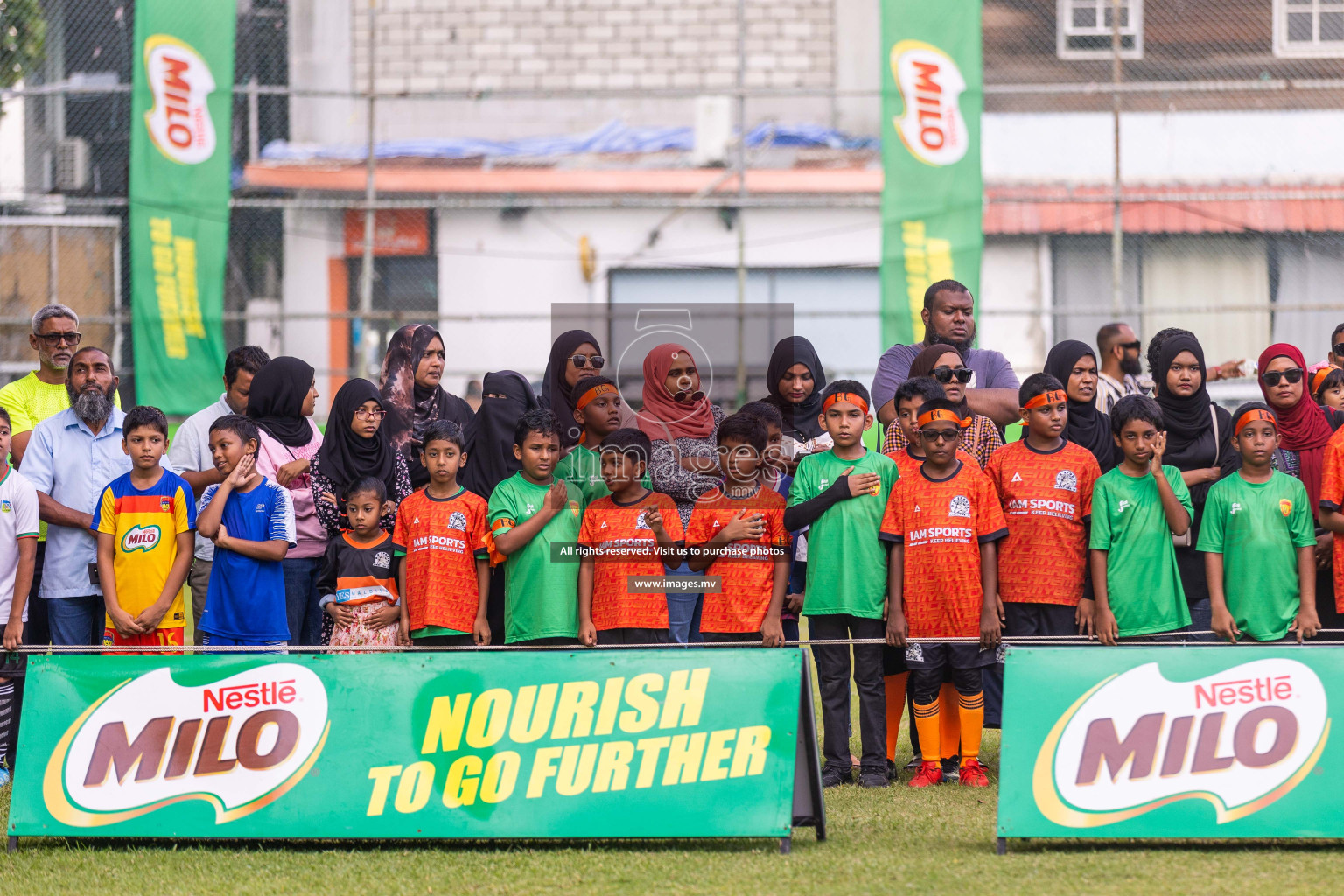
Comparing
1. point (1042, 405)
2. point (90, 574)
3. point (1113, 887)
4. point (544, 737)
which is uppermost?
point (1042, 405)

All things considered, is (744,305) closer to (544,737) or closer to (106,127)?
(106,127)

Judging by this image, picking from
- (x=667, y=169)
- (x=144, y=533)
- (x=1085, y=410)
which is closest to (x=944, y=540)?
(x=1085, y=410)

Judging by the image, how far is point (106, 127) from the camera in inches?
625

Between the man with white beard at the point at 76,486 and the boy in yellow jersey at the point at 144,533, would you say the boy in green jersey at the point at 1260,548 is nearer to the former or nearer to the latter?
the boy in yellow jersey at the point at 144,533

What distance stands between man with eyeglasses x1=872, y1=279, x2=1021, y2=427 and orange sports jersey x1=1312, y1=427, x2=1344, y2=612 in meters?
1.40

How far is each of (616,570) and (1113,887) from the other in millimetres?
2498

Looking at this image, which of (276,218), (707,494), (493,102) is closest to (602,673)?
(707,494)

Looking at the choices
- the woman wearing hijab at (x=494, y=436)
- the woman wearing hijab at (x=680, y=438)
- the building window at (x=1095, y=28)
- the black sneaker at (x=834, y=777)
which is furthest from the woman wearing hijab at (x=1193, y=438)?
the building window at (x=1095, y=28)

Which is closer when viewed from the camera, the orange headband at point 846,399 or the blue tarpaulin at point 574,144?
the orange headband at point 846,399

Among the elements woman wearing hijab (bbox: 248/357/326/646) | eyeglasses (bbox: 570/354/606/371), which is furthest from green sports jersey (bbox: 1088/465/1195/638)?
woman wearing hijab (bbox: 248/357/326/646)

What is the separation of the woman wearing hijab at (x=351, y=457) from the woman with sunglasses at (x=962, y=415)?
2349 millimetres

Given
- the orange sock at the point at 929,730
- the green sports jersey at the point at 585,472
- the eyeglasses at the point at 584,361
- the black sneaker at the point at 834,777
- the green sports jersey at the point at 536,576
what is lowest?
the black sneaker at the point at 834,777

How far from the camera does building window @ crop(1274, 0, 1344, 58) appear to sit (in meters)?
16.2

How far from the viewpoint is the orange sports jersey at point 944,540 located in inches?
241
